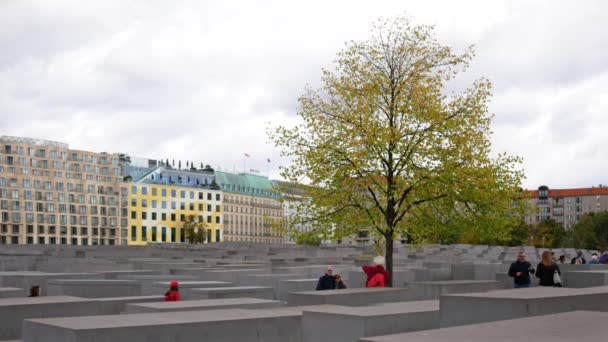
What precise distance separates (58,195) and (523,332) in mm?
134617

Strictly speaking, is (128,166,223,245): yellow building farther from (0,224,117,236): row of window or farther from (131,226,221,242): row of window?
(0,224,117,236): row of window

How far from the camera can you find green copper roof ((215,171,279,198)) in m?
166

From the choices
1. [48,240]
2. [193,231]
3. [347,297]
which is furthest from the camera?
[193,231]

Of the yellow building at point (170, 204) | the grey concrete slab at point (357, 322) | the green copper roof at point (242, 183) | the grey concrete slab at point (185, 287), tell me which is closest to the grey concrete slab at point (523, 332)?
the grey concrete slab at point (357, 322)

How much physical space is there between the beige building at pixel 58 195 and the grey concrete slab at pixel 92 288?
382ft

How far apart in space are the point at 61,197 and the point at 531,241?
75.5 metres

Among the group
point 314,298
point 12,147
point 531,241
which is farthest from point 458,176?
point 12,147

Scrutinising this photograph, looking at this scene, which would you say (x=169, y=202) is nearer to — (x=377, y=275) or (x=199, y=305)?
(x=377, y=275)

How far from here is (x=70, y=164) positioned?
447 ft

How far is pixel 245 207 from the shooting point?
16850 cm

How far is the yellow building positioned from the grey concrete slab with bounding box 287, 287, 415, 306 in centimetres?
13149

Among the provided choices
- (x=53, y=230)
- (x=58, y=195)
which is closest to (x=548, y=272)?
(x=53, y=230)

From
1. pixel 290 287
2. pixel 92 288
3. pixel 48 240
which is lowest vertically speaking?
pixel 48 240

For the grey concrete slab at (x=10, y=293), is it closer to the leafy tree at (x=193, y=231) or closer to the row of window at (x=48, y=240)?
the row of window at (x=48, y=240)
